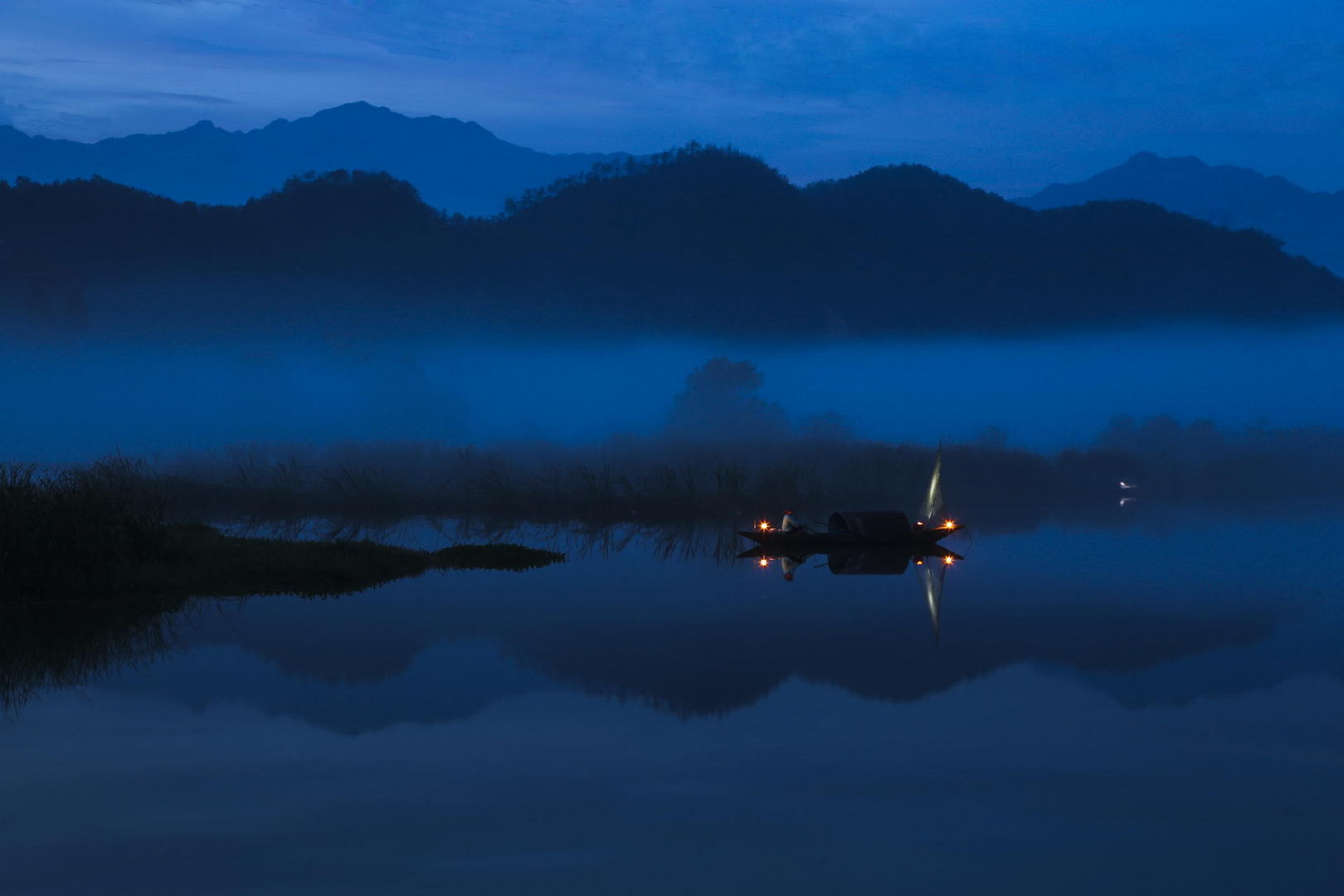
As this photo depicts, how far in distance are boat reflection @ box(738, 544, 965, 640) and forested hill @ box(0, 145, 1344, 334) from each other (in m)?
87.6

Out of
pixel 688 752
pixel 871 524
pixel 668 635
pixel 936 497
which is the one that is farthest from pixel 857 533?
pixel 688 752

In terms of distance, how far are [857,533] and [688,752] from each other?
2451 cm

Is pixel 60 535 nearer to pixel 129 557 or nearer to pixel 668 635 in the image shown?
pixel 129 557

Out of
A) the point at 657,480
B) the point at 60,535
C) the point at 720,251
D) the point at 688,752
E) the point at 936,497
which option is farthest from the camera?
the point at 720,251

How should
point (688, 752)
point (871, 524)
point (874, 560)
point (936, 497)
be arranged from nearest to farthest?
point (688, 752) → point (874, 560) → point (871, 524) → point (936, 497)

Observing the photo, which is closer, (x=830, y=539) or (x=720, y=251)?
(x=830, y=539)

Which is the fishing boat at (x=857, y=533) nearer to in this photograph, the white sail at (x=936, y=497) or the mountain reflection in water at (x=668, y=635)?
the white sail at (x=936, y=497)

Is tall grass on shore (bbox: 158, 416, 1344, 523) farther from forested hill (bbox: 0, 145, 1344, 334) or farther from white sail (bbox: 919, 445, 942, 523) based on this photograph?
forested hill (bbox: 0, 145, 1344, 334)

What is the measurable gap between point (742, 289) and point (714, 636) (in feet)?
353

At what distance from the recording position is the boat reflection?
3734 cm

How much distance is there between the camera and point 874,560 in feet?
133

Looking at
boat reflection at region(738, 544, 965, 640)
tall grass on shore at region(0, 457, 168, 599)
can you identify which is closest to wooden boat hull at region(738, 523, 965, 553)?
boat reflection at region(738, 544, 965, 640)

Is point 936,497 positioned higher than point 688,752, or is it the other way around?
point 936,497

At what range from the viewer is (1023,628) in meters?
28.1
